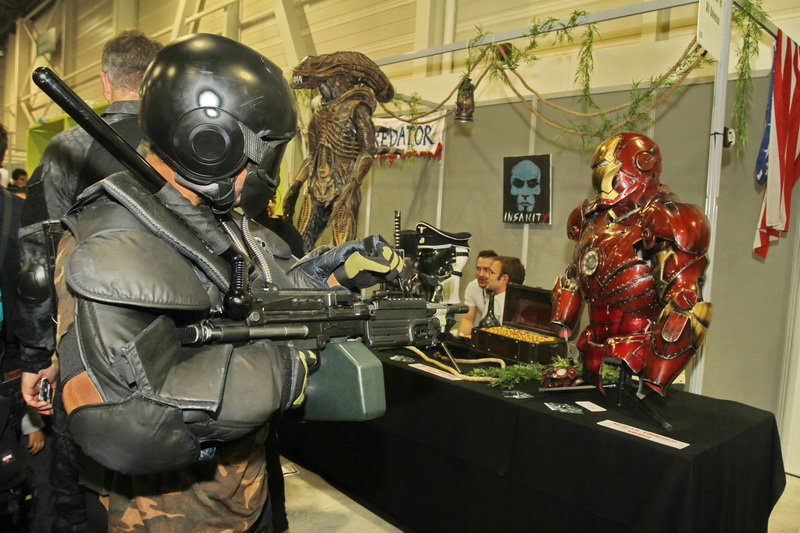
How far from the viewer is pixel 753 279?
362 centimetres

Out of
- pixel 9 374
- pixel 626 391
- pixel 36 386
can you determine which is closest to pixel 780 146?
pixel 626 391

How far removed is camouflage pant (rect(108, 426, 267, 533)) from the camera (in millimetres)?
1292

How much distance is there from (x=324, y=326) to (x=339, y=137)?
2.20 metres

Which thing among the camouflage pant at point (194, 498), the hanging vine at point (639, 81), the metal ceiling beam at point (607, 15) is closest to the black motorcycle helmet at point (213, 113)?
the camouflage pant at point (194, 498)

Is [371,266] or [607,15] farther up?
[607,15]

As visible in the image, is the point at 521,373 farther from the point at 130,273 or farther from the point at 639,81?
the point at 639,81

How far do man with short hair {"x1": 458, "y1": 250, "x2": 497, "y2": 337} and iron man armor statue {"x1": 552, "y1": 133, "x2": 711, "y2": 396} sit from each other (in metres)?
1.06

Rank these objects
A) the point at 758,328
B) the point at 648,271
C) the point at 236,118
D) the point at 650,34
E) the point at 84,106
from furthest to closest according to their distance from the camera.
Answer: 1. the point at 650,34
2. the point at 758,328
3. the point at 648,271
4. the point at 236,118
5. the point at 84,106

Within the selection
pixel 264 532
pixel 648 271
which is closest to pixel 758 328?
pixel 648 271

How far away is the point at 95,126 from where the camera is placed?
1.16 meters

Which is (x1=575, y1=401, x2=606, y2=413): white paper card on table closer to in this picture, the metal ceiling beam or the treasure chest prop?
the treasure chest prop

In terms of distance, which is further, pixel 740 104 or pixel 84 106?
pixel 740 104

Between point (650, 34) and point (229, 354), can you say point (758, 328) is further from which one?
point (229, 354)

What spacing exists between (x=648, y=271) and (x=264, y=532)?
5.78ft
